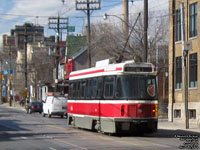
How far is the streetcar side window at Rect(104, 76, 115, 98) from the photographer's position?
70.1 ft

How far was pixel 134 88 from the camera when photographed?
20.9 metres

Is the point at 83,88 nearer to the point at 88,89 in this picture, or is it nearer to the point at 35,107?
the point at 88,89

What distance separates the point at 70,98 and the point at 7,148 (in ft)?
35.9

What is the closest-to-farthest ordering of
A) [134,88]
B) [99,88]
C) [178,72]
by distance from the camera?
[134,88] → [99,88] → [178,72]

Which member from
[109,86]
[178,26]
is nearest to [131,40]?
[178,26]

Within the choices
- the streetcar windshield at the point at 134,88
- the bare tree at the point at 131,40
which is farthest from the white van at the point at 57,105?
the streetcar windshield at the point at 134,88

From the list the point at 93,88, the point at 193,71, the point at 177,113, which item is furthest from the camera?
the point at 177,113

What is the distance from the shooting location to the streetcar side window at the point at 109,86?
21.4 m

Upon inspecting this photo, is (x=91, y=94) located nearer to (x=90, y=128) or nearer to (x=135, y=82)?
(x=90, y=128)

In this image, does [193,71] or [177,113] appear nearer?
[193,71]

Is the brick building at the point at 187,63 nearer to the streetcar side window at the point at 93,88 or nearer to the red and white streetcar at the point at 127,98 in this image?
the streetcar side window at the point at 93,88

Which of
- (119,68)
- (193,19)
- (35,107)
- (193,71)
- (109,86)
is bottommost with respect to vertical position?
(35,107)

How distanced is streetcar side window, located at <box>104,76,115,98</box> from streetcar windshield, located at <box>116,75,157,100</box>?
1.17ft

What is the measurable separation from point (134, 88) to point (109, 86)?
4.31 feet
